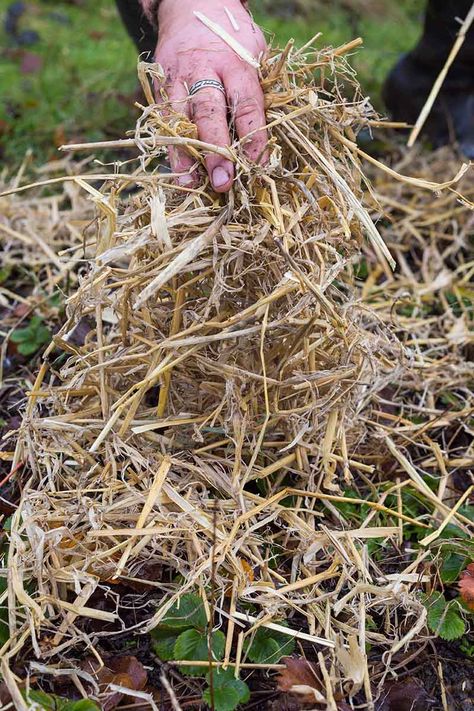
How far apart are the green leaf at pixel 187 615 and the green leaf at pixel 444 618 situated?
0.40 metres

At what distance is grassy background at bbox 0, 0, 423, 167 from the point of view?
3084 mm

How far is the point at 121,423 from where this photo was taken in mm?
1477

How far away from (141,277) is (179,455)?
1.21ft

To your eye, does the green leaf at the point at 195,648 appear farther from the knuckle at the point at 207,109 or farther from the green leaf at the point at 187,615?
the knuckle at the point at 207,109

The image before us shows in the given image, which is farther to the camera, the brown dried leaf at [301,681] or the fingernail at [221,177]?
the fingernail at [221,177]

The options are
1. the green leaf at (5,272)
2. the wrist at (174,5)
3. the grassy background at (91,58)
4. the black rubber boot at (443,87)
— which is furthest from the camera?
the grassy background at (91,58)

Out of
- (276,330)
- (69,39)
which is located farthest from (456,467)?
(69,39)

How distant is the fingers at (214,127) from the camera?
1338 mm

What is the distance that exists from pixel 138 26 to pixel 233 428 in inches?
55.6

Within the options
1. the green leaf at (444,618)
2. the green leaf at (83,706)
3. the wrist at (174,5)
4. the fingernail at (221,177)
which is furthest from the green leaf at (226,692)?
the wrist at (174,5)

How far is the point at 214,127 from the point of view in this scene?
1.36 m

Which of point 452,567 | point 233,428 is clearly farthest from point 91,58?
point 452,567

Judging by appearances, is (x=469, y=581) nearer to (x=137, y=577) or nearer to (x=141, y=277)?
(x=137, y=577)

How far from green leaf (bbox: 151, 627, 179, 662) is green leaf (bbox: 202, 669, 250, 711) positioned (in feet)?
0.25
